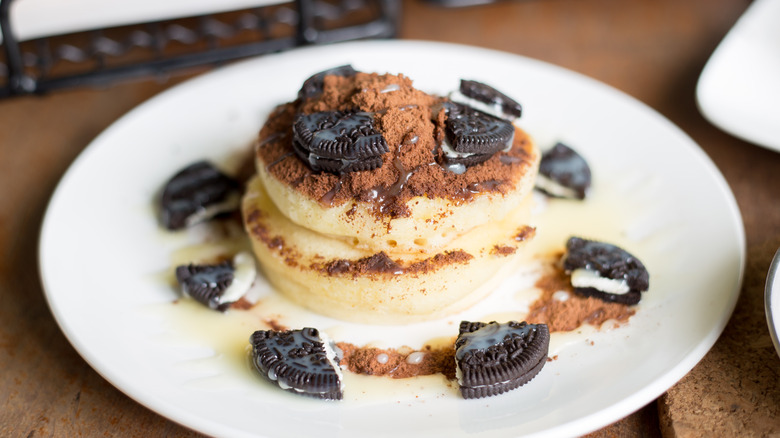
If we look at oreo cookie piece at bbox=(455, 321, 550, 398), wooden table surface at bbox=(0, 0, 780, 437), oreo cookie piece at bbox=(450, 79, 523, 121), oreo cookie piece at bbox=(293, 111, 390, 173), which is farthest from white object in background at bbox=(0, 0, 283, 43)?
oreo cookie piece at bbox=(455, 321, 550, 398)

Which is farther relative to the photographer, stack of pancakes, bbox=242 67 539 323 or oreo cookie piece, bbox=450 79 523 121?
oreo cookie piece, bbox=450 79 523 121

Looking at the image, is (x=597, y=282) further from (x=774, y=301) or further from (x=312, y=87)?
(x=312, y=87)

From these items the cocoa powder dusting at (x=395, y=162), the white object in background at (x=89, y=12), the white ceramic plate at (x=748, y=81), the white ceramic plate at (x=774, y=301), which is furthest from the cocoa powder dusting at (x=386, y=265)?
the white object in background at (x=89, y=12)

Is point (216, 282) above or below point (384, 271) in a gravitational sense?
below

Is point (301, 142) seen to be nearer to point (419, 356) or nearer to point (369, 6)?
point (419, 356)

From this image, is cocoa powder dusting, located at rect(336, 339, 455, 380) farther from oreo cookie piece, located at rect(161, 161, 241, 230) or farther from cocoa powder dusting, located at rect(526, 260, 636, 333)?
oreo cookie piece, located at rect(161, 161, 241, 230)

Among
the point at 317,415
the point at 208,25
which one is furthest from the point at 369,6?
the point at 317,415

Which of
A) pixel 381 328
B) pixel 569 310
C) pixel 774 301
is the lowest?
pixel 381 328

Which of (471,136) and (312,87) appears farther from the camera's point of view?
(312,87)

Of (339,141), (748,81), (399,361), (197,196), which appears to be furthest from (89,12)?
(748,81)
